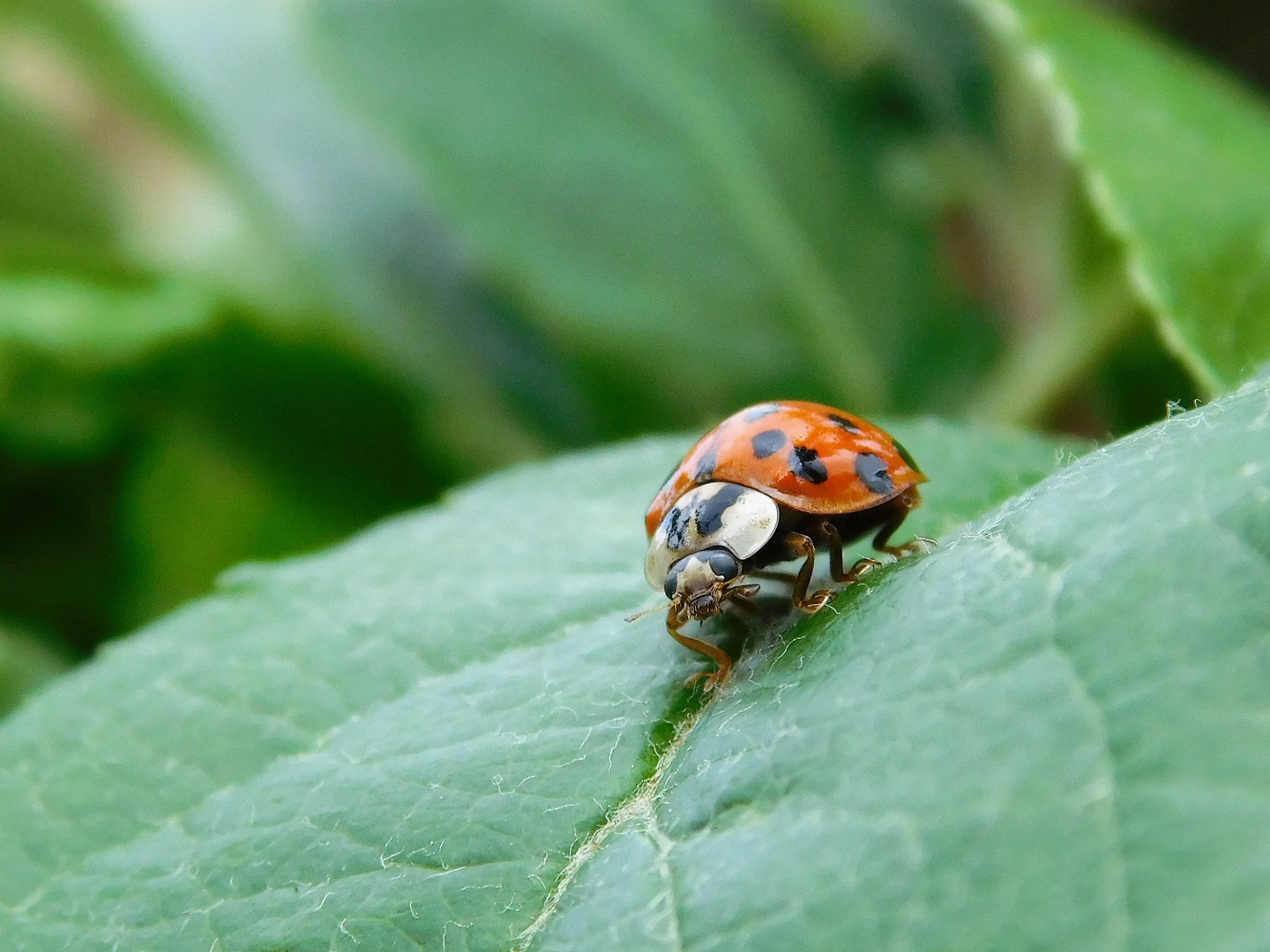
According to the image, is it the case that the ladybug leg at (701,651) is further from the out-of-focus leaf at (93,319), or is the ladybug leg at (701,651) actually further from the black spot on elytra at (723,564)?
the out-of-focus leaf at (93,319)

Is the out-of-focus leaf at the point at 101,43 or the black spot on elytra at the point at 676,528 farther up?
the out-of-focus leaf at the point at 101,43

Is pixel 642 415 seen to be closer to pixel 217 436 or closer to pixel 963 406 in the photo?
pixel 963 406

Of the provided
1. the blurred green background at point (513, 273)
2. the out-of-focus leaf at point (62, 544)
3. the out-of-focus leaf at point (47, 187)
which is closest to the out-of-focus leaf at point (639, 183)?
the blurred green background at point (513, 273)

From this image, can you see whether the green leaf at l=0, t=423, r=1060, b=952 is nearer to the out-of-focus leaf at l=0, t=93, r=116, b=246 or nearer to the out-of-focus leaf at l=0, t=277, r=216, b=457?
the out-of-focus leaf at l=0, t=277, r=216, b=457

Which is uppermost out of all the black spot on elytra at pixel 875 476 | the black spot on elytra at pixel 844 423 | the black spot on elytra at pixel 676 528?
the black spot on elytra at pixel 676 528

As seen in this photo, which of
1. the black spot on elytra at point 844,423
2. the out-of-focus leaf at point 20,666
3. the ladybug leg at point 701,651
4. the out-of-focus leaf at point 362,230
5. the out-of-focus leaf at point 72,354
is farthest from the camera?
the out-of-focus leaf at point 362,230

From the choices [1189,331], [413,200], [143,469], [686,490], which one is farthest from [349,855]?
[413,200]

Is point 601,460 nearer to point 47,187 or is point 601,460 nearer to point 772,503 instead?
point 772,503
